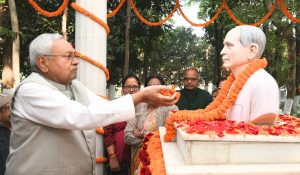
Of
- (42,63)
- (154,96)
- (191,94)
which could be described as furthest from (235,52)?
(191,94)

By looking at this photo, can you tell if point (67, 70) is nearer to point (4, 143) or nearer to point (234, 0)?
point (4, 143)

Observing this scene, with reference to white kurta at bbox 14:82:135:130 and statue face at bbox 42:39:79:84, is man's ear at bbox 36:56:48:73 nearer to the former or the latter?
statue face at bbox 42:39:79:84

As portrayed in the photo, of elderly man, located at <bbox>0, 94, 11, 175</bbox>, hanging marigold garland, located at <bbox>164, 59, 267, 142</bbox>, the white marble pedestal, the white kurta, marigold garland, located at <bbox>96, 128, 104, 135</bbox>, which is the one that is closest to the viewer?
the white marble pedestal

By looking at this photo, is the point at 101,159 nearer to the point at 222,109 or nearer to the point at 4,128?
the point at 4,128

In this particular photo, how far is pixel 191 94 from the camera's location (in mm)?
4773

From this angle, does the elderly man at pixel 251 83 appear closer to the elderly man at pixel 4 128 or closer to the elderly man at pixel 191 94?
the elderly man at pixel 191 94

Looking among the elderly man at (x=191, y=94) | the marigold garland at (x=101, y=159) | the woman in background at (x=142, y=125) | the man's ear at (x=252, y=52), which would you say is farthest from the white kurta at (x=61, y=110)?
the elderly man at (x=191, y=94)

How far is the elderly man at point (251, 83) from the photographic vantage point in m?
2.29

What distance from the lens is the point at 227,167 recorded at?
6.22 ft

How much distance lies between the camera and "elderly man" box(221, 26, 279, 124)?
229 cm

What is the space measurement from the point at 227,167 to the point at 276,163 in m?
0.30

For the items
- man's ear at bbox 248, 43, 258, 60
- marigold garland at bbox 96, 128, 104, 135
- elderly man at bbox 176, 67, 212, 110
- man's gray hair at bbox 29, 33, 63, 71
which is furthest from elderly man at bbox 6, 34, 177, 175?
elderly man at bbox 176, 67, 212, 110

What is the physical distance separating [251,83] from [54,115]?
1265mm

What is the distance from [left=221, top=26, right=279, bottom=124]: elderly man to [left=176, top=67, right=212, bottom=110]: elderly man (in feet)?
6.60
